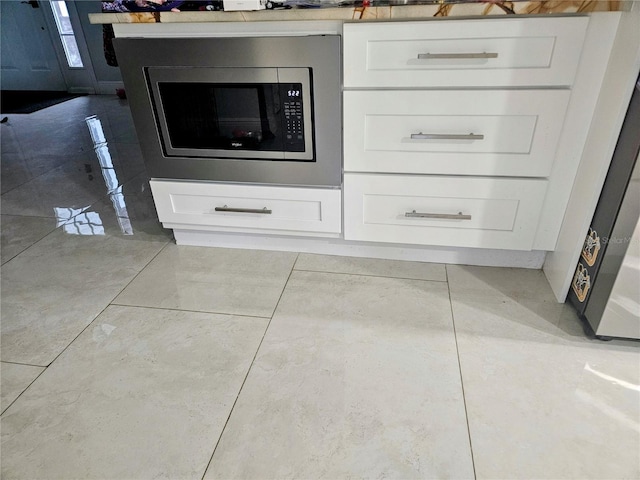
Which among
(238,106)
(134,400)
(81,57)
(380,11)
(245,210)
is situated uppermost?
(380,11)

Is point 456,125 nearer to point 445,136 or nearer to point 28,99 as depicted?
point 445,136

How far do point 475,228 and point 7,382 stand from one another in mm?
1443

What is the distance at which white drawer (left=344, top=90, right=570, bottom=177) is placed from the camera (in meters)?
1.22

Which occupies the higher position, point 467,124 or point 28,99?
point 467,124

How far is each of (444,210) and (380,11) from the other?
0.63 meters

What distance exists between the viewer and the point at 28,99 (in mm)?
4578

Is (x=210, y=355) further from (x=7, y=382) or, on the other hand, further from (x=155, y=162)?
(x=155, y=162)

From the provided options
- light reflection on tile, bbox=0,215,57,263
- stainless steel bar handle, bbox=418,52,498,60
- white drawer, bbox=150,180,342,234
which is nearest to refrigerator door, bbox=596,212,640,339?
stainless steel bar handle, bbox=418,52,498,60

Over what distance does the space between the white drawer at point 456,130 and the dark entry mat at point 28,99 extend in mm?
4015

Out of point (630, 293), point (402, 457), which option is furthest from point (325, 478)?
point (630, 293)

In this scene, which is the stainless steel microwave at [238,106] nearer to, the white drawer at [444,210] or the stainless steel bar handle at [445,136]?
the white drawer at [444,210]

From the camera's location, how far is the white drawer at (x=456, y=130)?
1.22m

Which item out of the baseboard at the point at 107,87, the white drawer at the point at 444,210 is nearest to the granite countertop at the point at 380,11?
the white drawer at the point at 444,210

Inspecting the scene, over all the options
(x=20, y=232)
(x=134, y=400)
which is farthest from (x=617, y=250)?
(x=20, y=232)
